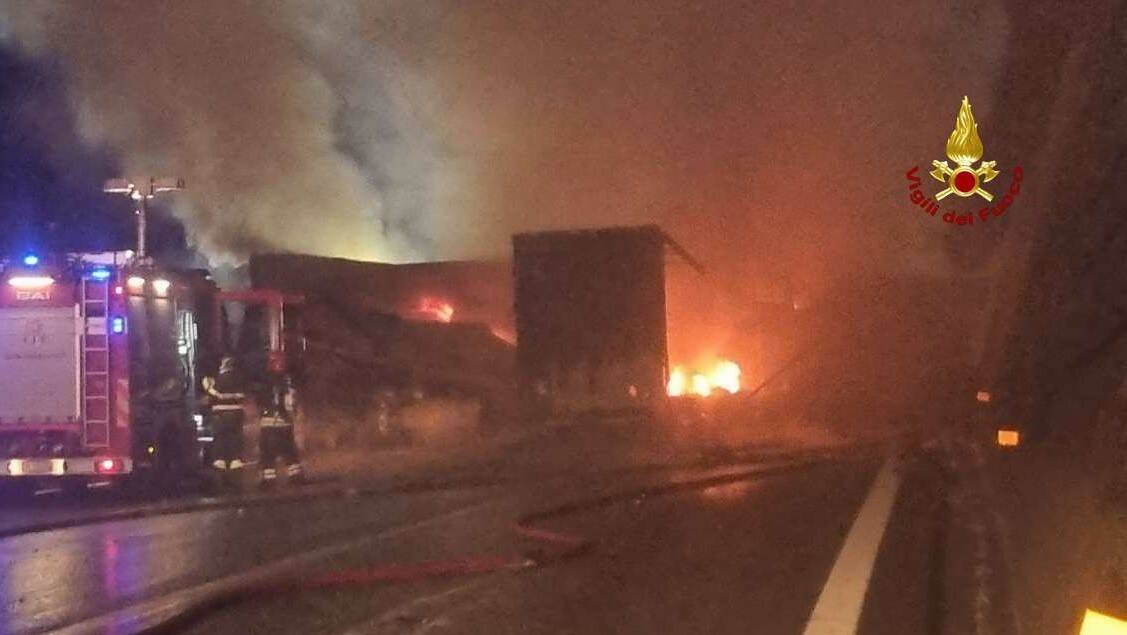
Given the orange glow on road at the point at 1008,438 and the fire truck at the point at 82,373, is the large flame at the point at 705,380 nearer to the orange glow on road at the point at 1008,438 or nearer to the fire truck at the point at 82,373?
the orange glow on road at the point at 1008,438

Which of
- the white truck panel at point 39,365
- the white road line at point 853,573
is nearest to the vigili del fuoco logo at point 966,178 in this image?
the white road line at point 853,573

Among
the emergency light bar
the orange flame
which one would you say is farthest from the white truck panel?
the orange flame

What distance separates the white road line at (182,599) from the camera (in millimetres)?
7091

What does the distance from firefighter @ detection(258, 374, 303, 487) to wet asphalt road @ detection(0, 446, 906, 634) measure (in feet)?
7.27

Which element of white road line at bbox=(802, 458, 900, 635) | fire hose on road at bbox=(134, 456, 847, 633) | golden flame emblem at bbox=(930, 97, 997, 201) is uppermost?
golden flame emblem at bbox=(930, 97, 997, 201)

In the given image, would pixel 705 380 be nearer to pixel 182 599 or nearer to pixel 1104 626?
pixel 182 599

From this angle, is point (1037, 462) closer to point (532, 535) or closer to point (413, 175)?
point (532, 535)

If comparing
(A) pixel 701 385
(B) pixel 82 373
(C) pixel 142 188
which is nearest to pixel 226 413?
(B) pixel 82 373

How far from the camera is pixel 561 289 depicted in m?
19.7

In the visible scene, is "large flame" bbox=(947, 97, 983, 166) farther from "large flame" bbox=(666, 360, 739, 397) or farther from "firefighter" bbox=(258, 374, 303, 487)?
"firefighter" bbox=(258, 374, 303, 487)

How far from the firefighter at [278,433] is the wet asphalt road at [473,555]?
7.27 ft

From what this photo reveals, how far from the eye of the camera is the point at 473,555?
31.7 ft

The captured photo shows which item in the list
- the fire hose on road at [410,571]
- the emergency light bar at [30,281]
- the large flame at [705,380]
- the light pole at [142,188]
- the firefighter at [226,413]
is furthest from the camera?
the large flame at [705,380]

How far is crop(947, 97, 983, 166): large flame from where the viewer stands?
2267cm
